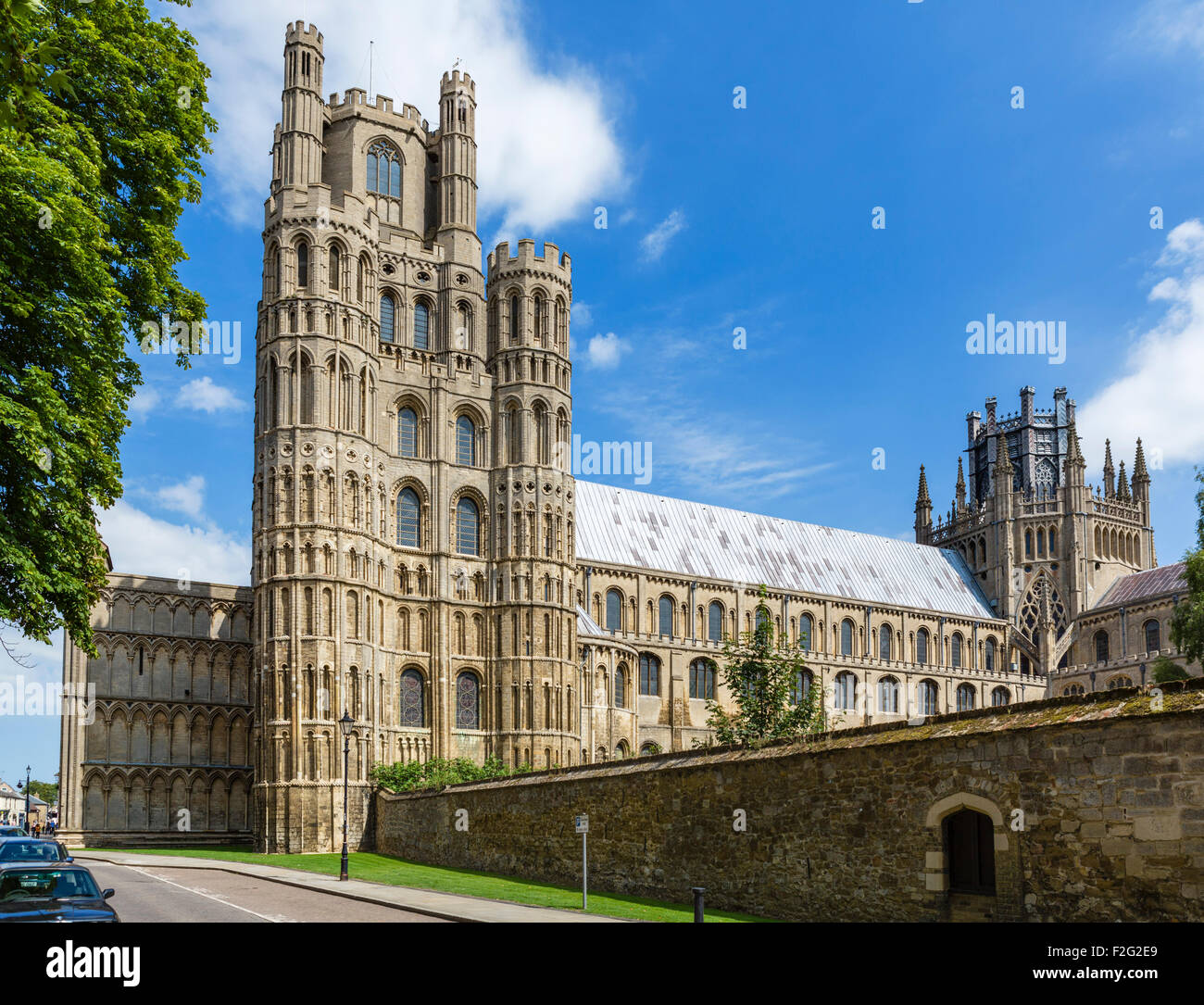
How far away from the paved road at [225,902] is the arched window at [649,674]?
3686cm

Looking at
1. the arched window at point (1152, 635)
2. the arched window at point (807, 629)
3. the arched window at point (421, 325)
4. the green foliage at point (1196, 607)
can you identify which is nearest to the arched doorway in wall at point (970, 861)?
the green foliage at point (1196, 607)

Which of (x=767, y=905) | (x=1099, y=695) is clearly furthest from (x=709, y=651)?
(x=1099, y=695)

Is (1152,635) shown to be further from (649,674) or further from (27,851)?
(27,851)

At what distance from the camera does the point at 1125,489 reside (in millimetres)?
93812

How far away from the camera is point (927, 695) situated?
280 ft

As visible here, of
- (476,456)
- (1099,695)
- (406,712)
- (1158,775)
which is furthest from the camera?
(476,456)

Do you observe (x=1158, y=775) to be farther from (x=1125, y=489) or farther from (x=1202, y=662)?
(x=1125, y=489)

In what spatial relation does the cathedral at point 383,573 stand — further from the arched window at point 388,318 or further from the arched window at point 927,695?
the arched window at point 927,695

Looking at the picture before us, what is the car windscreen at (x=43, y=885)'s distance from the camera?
565 inches

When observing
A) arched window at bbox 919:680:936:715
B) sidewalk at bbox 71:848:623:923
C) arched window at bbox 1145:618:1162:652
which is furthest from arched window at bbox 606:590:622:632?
arched window at bbox 1145:618:1162:652

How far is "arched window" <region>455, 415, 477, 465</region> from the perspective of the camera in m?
60.9

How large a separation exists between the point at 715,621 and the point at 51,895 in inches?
2455

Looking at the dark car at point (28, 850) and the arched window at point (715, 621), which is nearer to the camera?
the dark car at point (28, 850)
